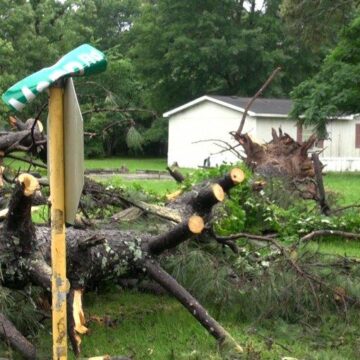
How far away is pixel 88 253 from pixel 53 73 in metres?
2.03

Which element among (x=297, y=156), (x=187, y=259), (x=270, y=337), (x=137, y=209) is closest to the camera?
(x=270, y=337)

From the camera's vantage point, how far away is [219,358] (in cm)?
471

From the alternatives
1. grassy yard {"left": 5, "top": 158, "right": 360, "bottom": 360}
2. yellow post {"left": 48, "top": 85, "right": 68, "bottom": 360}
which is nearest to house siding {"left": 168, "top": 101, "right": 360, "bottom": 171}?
grassy yard {"left": 5, "top": 158, "right": 360, "bottom": 360}

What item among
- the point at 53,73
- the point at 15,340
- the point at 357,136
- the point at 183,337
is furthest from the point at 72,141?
the point at 357,136

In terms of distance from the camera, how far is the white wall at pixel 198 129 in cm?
3519

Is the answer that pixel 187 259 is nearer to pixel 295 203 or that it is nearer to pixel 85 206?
pixel 85 206

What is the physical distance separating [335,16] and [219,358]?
21.9 metres

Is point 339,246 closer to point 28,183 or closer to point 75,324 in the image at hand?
point 75,324

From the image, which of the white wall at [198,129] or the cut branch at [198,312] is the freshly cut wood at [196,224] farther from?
the white wall at [198,129]

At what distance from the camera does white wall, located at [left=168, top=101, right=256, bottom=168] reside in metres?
35.2

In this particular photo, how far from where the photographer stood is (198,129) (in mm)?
36750

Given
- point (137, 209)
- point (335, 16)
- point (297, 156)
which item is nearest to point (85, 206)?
point (137, 209)

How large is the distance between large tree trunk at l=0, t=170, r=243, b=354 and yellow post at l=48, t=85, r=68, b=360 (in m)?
0.75

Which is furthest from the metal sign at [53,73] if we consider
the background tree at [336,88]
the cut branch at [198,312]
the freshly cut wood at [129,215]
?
the background tree at [336,88]
